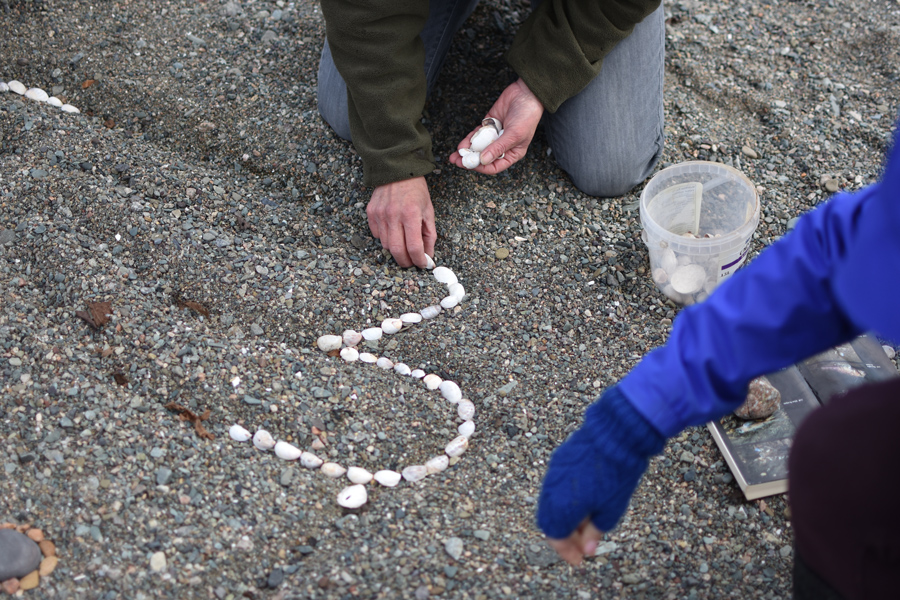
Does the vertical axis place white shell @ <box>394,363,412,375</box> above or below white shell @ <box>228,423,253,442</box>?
below

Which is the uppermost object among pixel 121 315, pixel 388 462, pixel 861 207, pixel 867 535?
pixel 861 207

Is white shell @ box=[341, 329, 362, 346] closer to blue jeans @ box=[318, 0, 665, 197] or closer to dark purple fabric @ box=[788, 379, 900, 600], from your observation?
blue jeans @ box=[318, 0, 665, 197]

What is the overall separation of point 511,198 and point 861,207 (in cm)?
152

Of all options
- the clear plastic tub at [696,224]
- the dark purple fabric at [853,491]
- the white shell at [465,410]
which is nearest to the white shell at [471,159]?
the clear plastic tub at [696,224]

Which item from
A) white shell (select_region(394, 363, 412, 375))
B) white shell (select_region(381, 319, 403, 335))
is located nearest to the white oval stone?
white shell (select_region(381, 319, 403, 335))

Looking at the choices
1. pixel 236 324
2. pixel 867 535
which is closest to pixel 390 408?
pixel 236 324

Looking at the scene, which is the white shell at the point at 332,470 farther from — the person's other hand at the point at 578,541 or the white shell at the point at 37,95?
the white shell at the point at 37,95

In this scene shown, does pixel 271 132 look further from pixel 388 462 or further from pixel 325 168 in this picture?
pixel 388 462

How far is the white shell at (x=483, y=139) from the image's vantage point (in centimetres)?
229

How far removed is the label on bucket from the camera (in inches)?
88.2

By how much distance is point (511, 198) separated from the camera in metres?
2.50

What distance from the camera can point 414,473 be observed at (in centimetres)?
180

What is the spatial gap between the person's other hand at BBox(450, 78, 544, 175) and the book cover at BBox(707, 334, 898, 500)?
1.02 m

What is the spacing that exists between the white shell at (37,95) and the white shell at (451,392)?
1.94m
